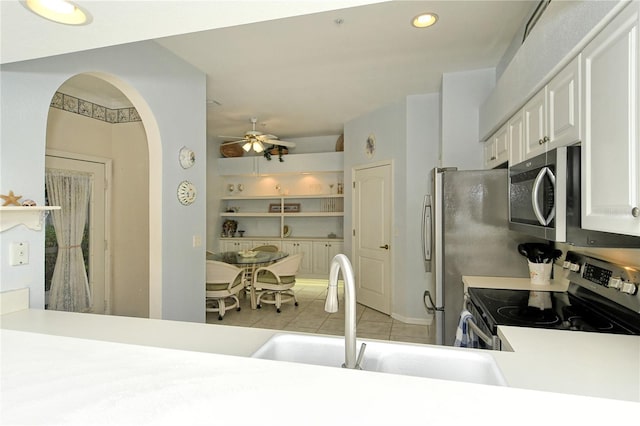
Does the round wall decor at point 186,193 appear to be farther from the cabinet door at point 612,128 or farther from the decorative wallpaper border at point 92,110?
the cabinet door at point 612,128

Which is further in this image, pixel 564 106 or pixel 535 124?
pixel 535 124

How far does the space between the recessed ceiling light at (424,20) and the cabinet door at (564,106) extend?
104 cm

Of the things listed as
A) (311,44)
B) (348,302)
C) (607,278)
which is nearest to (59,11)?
(348,302)

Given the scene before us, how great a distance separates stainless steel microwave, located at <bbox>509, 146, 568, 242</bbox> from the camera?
140 cm

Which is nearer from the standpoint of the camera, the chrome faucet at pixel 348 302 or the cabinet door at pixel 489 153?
the chrome faucet at pixel 348 302

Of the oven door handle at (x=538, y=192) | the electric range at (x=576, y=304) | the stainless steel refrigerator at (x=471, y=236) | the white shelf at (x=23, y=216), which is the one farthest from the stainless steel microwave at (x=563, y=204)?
the white shelf at (x=23, y=216)

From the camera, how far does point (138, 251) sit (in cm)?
374

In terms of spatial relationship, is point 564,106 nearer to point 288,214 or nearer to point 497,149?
point 497,149

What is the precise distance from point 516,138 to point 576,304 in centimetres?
106

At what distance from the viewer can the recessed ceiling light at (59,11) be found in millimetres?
1046

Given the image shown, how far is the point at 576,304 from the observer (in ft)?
6.22

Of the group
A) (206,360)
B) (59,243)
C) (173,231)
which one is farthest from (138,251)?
(206,360)

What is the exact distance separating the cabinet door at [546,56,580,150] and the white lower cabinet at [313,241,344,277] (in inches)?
182

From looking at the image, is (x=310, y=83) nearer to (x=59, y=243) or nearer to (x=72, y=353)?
(x=59, y=243)
